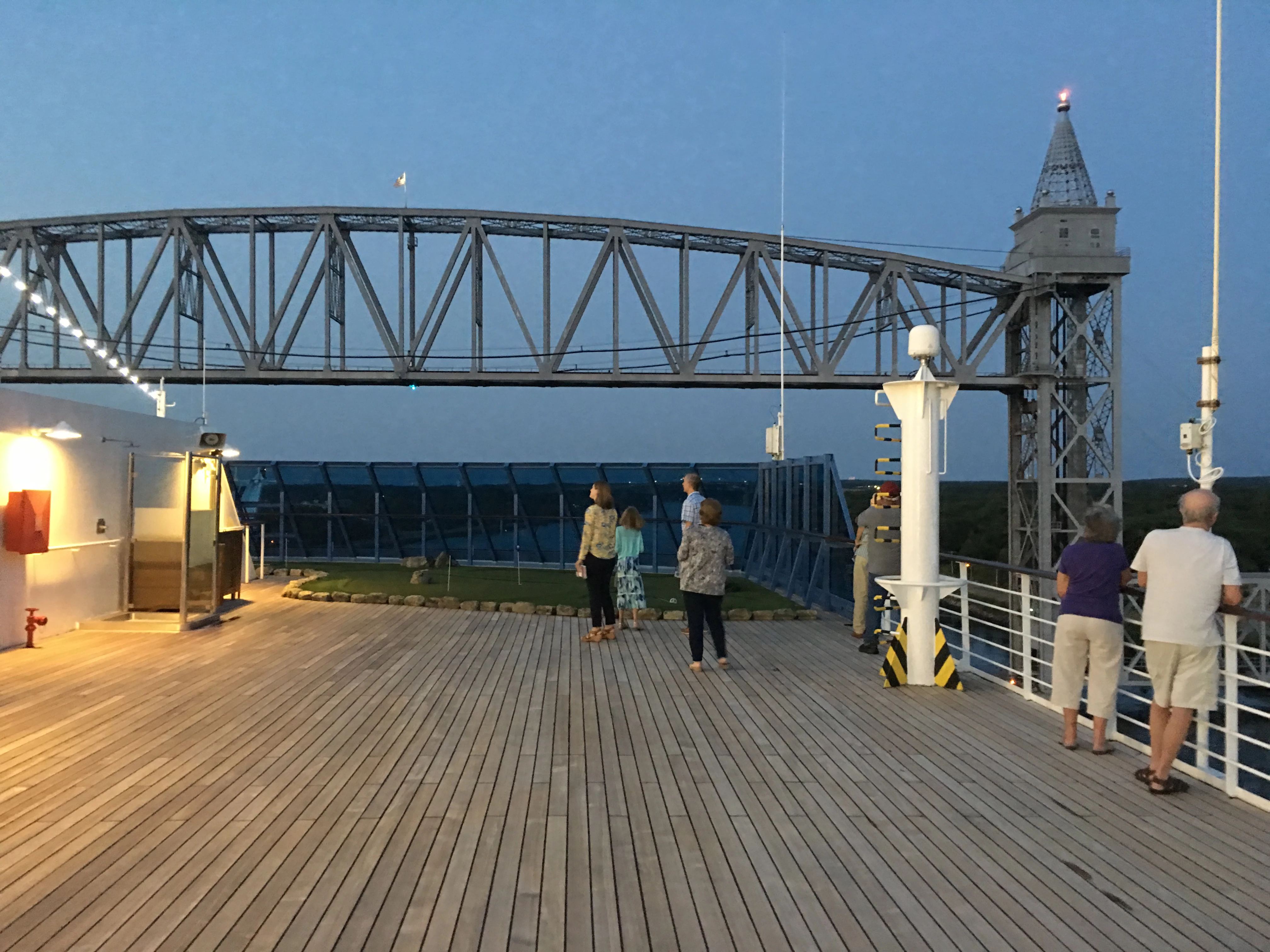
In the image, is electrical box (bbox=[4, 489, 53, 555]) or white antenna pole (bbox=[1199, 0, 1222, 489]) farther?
electrical box (bbox=[4, 489, 53, 555])

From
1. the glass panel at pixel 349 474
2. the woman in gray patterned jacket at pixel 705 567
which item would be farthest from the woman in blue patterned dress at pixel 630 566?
the glass panel at pixel 349 474

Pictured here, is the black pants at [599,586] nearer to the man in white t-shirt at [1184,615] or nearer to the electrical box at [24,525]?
the electrical box at [24,525]

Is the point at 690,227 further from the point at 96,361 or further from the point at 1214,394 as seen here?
the point at 1214,394

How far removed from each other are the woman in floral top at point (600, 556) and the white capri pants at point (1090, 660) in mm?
4466

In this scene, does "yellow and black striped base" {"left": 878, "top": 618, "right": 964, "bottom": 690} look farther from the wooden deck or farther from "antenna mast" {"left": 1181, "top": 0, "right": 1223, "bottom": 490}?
"antenna mast" {"left": 1181, "top": 0, "right": 1223, "bottom": 490}

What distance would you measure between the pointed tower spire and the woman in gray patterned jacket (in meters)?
24.3

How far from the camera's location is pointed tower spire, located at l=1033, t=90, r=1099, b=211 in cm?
2758

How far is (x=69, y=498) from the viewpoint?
9625 millimetres

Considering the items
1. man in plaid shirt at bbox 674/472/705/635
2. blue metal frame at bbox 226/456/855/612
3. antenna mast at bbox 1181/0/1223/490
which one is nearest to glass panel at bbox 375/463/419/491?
blue metal frame at bbox 226/456/855/612

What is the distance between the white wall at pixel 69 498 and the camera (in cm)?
877

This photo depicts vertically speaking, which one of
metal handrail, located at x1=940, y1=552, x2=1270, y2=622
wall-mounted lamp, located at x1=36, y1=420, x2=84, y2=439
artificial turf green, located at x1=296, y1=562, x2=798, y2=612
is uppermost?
wall-mounted lamp, located at x1=36, y1=420, x2=84, y2=439

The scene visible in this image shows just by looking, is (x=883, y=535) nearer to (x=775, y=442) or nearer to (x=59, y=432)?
(x=775, y=442)

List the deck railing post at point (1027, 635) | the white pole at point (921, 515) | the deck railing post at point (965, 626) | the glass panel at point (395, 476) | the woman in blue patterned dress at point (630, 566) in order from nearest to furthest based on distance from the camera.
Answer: the deck railing post at point (1027, 635), the white pole at point (921, 515), the deck railing post at point (965, 626), the woman in blue patterned dress at point (630, 566), the glass panel at point (395, 476)

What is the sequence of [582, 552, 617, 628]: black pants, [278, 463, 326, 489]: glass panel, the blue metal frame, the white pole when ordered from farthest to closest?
[278, 463, 326, 489]: glass panel
the blue metal frame
[582, 552, 617, 628]: black pants
the white pole
